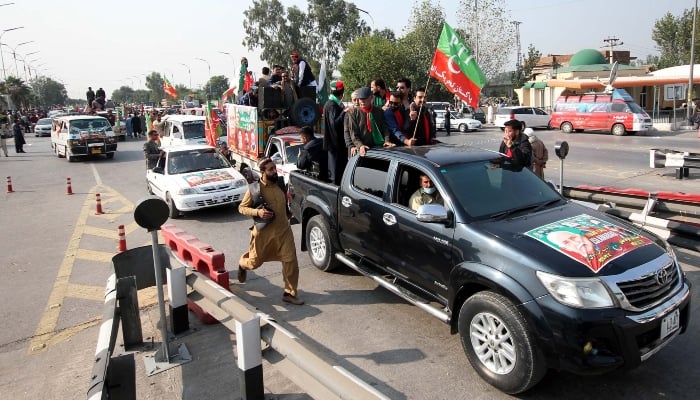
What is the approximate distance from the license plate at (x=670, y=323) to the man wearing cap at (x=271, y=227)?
367 centimetres

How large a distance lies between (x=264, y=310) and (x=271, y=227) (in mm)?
980

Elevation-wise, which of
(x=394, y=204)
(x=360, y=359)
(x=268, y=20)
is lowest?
(x=360, y=359)

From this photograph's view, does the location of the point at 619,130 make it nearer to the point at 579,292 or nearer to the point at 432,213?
the point at 432,213

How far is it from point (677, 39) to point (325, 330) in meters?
75.9

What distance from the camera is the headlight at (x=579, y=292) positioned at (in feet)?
11.6

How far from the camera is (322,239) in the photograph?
6.73 m

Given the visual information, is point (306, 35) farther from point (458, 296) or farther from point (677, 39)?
point (458, 296)

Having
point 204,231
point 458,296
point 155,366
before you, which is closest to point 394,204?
point 458,296

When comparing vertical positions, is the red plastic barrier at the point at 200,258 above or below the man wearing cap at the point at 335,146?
below

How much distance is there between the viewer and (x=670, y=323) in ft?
12.3

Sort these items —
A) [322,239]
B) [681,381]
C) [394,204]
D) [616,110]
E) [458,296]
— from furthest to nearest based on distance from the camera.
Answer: [616,110] < [322,239] < [394,204] < [458,296] < [681,381]

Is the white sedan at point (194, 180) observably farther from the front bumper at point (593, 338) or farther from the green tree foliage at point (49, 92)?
the green tree foliage at point (49, 92)

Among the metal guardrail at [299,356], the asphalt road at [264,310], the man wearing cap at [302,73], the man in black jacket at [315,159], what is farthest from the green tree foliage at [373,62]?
the metal guardrail at [299,356]

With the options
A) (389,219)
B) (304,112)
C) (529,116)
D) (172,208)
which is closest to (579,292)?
(389,219)
